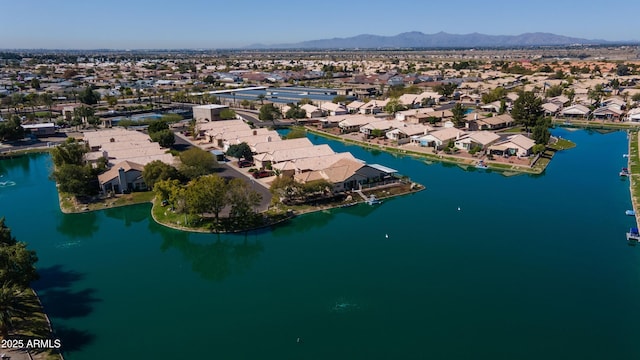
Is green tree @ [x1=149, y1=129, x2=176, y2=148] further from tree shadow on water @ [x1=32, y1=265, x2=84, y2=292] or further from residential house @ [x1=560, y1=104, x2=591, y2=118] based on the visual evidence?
residential house @ [x1=560, y1=104, x2=591, y2=118]

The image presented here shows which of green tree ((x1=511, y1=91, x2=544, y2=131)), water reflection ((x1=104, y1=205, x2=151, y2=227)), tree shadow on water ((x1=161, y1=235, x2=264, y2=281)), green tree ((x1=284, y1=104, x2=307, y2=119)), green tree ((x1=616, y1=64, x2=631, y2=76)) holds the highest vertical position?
green tree ((x1=616, y1=64, x2=631, y2=76))

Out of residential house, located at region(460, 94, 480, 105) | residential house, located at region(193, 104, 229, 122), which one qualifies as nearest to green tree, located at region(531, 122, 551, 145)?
residential house, located at region(460, 94, 480, 105)

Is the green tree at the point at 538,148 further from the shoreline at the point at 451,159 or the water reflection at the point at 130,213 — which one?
the water reflection at the point at 130,213

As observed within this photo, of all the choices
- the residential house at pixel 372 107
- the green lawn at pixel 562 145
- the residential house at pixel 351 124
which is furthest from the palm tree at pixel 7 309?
the residential house at pixel 372 107

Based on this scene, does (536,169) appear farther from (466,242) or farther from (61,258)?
(61,258)

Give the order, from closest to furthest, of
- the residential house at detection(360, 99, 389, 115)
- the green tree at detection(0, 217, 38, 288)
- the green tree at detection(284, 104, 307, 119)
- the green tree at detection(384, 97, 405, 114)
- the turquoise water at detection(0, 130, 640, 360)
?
the turquoise water at detection(0, 130, 640, 360) < the green tree at detection(0, 217, 38, 288) < the green tree at detection(284, 104, 307, 119) < the green tree at detection(384, 97, 405, 114) < the residential house at detection(360, 99, 389, 115)

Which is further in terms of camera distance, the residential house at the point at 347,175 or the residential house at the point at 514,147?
the residential house at the point at 514,147

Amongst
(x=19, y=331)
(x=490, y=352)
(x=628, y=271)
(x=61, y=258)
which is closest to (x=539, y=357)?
(x=490, y=352)
